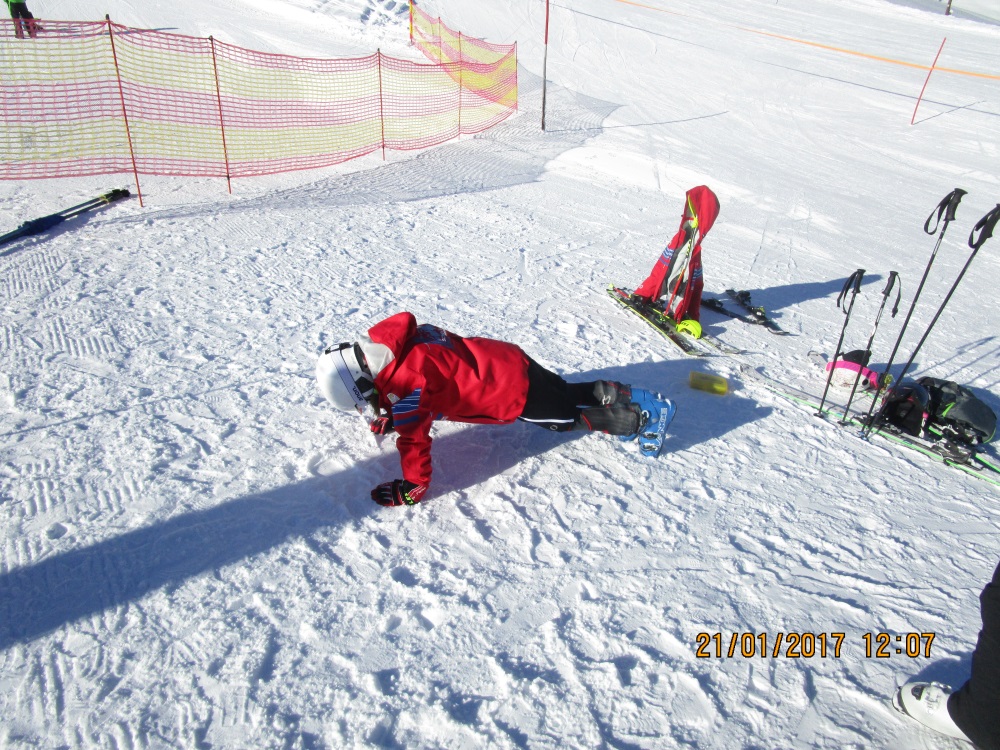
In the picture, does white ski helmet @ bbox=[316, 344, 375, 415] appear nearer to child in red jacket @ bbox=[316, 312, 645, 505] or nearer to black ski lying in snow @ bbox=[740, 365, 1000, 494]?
child in red jacket @ bbox=[316, 312, 645, 505]

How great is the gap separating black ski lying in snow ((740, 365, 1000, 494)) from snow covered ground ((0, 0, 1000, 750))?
0.34 feet

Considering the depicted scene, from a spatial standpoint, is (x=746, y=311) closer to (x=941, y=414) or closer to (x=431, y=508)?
(x=941, y=414)

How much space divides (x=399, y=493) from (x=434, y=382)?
23.7 inches

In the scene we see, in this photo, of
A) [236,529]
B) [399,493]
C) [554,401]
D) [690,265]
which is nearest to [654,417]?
[554,401]

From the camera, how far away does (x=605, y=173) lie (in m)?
10.2

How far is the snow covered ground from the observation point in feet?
8.34

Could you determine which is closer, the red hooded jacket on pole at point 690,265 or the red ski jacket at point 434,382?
the red ski jacket at point 434,382

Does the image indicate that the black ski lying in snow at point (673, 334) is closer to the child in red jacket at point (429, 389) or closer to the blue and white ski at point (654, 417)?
the blue and white ski at point (654, 417)

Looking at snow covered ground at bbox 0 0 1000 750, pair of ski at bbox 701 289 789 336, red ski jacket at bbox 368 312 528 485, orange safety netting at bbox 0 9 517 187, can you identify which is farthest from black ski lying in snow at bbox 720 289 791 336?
orange safety netting at bbox 0 9 517 187

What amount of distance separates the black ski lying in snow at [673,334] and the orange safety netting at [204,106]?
5.19 m

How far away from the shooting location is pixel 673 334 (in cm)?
563

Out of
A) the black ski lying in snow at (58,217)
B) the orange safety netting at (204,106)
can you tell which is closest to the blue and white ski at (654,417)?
the black ski lying in snow at (58,217)

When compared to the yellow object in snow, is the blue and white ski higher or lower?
higher

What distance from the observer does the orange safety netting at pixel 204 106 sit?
8344 millimetres
